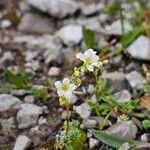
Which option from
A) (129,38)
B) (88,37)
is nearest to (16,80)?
(88,37)

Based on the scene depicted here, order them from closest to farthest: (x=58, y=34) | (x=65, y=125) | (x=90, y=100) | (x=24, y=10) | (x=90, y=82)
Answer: (x=65, y=125), (x=90, y=100), (x=90, y=82), (x=58, y=34), (x=24, y=10)

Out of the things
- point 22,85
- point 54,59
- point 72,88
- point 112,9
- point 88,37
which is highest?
point 112,9

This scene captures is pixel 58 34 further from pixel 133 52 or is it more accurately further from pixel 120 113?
pixel 120 113

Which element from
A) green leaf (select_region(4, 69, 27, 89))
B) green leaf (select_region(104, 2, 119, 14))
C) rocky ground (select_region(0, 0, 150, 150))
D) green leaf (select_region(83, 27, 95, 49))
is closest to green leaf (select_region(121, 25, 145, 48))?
rocky ground (select_region(0, 0, 150, 150))

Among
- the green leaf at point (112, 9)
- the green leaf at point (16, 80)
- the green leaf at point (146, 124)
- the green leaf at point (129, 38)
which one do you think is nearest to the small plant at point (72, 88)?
the green leaf at point (146, 124)

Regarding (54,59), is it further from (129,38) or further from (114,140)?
(114,140)

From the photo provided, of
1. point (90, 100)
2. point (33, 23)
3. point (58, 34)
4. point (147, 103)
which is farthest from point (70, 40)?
point (147, 103)
